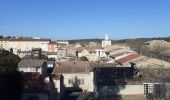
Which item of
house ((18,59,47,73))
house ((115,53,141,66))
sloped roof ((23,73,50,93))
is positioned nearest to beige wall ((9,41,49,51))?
house ((115,53,141,66))

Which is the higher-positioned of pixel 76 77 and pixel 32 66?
pixel 32 66

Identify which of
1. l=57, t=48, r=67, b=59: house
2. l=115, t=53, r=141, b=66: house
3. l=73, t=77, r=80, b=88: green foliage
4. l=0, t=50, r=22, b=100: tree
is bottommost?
l=73, t=77, r=80, b=88: green foliage

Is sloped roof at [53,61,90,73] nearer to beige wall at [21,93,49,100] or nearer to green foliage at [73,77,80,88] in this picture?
green foliage at [73,77,80,88]

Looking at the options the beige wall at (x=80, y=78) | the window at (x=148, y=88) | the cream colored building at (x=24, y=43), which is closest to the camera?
the window at (x=148, y=88)

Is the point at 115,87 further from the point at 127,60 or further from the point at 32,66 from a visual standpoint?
the point at 127,60

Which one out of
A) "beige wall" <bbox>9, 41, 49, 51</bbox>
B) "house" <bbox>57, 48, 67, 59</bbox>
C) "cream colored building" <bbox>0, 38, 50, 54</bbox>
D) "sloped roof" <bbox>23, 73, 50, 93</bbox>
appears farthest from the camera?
"beige wall" <bbox>9, 41, 49, 51</bbox>

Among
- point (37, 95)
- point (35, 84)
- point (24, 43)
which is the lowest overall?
point (37, 95)

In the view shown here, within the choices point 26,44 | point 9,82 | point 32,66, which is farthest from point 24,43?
point 9,82

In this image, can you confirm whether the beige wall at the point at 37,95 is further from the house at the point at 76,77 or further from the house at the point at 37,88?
the house at the point at 76,77

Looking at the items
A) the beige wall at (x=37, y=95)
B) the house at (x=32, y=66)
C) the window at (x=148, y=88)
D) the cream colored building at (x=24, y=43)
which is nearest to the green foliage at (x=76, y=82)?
the house at (x=32, y=66)

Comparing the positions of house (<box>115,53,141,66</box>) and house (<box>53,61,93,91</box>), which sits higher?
house (<box>115,53,141,66</box>)

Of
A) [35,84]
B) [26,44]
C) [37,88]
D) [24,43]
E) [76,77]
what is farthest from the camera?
[26,44]

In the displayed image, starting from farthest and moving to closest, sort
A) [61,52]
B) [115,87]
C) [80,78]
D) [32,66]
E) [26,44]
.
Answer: [26,44]
[61,52]
[80,78]
[32,66]
[115,87]

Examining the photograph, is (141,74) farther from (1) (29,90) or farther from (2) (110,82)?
(1) (29,90)
